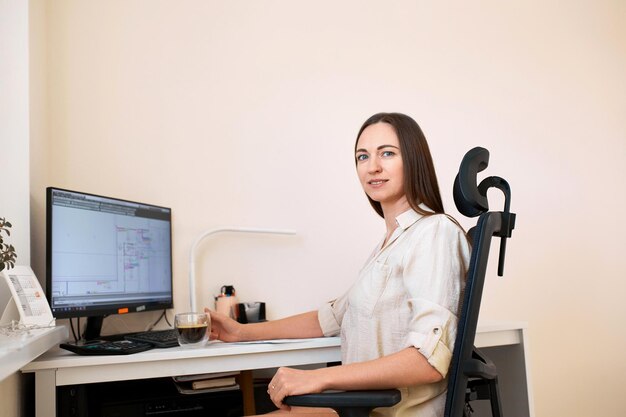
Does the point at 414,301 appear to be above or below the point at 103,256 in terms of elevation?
below

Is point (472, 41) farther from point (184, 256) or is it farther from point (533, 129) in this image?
point (184, 256)

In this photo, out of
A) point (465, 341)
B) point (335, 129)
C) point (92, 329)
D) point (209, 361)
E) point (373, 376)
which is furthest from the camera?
point (335, 129)

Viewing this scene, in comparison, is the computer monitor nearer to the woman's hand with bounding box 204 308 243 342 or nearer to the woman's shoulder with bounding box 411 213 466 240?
the woman's hand with bounding box 204 308 243 342

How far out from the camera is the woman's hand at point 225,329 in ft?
6.57

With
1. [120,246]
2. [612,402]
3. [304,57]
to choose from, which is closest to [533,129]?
[304,57]

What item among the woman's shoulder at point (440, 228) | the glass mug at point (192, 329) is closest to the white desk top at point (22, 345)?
the glass mug at point (192, 329)

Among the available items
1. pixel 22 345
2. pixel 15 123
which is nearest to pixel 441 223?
pixel 22 345

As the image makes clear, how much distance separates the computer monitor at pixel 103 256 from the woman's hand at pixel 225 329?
0.30 metres

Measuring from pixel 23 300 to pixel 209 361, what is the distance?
532 millimetres

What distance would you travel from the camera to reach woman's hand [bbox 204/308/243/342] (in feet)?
6.57

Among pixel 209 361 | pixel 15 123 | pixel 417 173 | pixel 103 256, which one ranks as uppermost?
pixel 15 123

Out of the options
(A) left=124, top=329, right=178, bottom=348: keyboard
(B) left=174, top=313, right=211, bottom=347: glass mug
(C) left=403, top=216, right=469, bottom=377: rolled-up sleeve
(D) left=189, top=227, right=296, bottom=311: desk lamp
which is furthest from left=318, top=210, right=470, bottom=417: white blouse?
(D) left=189, top=227, right=296, bottom=311: desk lamp

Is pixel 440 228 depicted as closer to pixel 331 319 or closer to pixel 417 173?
pixel 417 173

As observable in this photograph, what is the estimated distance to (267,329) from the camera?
2.02m
